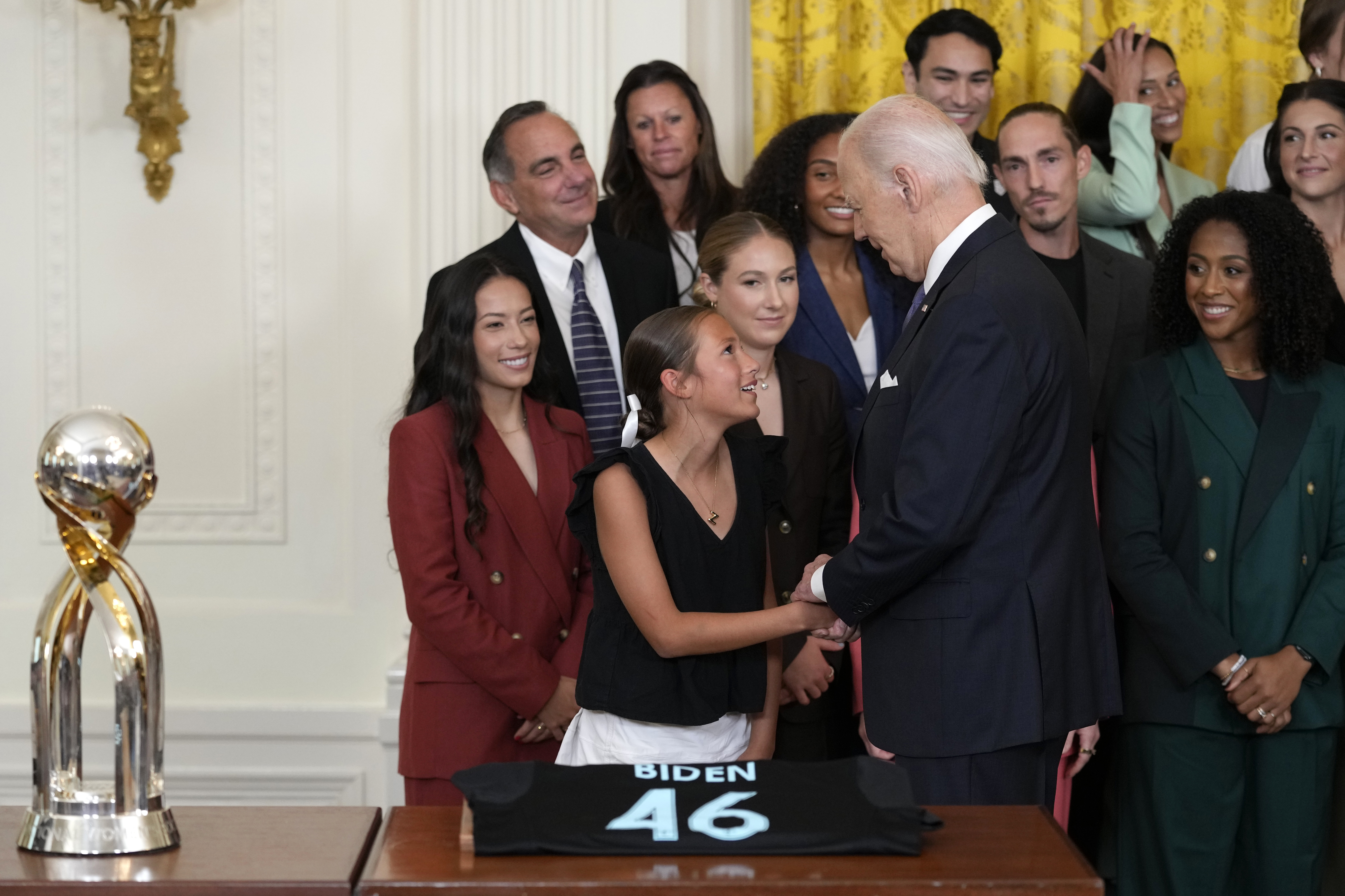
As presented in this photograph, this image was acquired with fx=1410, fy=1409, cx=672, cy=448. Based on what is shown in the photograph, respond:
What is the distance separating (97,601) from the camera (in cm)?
151

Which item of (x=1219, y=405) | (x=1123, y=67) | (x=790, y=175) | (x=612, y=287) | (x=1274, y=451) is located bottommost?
(x=1274, y=451)

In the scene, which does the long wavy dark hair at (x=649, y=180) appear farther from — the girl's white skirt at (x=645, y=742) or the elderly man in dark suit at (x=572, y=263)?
the girl's white skirt at (x=645, y=742)

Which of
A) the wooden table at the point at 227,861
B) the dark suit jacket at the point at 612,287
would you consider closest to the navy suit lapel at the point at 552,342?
the dark suit jacket at the point at 612,287

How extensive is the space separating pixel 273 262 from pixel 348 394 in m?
0.41

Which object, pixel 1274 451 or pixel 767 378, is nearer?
pixel 1274 451

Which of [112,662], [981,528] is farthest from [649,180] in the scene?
[112,662]

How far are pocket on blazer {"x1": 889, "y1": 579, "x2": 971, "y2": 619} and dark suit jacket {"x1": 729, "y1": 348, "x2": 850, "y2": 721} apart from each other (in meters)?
0.70

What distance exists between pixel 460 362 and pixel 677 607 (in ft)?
2.74

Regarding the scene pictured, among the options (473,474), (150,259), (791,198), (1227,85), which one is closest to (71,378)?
(150,259)

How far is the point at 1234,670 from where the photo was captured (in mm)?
2879

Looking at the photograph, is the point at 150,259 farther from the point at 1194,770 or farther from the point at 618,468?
the point at 1194,770

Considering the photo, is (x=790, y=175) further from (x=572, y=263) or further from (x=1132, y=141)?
(x=1132, y=141)

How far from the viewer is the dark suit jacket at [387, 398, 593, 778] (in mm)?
2727

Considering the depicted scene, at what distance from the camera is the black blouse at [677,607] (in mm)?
2309
